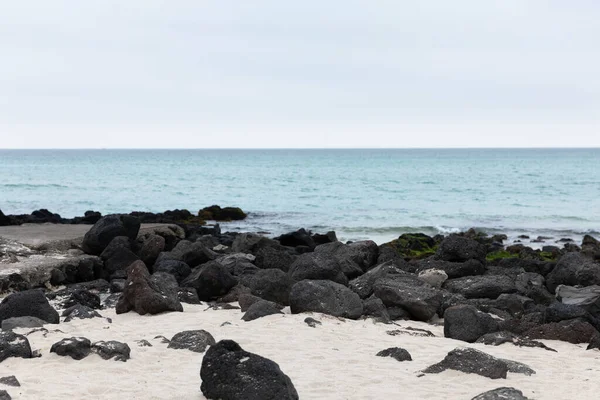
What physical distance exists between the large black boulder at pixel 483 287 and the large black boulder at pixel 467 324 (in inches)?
98.5

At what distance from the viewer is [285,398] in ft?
21.1

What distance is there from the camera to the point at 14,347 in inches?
312

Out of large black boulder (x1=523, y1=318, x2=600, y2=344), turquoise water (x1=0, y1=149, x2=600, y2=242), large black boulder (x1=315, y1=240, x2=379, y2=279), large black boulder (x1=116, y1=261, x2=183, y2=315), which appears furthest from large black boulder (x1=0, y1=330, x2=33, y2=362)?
turquoise water (x1=0, y1=149, x2=600, y2=242)

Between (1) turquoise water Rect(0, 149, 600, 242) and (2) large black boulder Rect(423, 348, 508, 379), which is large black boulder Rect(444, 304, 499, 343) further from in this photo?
(1) turquoise water Rect(0, 149, 600, 242)

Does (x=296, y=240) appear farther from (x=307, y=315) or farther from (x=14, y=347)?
(x=14, y=347)

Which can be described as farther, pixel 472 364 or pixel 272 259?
pixel 272 259

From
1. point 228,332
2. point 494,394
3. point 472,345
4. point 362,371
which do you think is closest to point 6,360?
point 228,332

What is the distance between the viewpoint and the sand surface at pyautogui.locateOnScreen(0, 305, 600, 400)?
6957mm

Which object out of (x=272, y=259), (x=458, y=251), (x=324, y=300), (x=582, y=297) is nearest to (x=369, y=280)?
(x=324, y=300)

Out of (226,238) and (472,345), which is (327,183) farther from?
(472,345)

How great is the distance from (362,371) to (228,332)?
7.40 ft

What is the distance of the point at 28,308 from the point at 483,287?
24.4 ft

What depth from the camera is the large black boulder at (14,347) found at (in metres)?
7.85

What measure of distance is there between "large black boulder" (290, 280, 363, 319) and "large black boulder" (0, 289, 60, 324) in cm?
339
